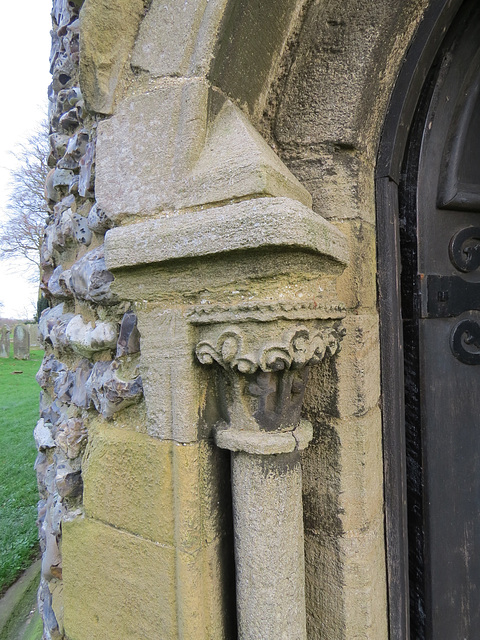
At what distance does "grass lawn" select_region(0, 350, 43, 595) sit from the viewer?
3016 mm

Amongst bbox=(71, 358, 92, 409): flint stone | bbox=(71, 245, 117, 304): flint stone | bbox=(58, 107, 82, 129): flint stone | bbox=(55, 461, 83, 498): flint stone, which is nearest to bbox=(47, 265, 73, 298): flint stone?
bbox=(71, 245, 117, 304): flint stone

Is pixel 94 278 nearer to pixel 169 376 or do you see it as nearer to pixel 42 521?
pixel 169 376

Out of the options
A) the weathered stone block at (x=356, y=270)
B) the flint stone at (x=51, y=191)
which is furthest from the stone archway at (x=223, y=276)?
the flint stone at (x=51, y=191)

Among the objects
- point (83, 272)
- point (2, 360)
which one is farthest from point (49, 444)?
point (2, 360)

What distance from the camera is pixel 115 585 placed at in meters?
1.19

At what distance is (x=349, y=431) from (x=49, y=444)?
1.30 metres

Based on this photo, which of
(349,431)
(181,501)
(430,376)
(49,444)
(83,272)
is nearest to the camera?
(181,501)

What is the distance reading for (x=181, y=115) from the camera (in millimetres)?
1084

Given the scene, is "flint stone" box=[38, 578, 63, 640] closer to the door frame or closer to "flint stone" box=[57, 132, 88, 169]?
the door frame

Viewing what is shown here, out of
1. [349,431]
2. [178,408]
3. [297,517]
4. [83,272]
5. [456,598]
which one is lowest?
[456,598]

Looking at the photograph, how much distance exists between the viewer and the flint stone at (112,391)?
3.88 ft

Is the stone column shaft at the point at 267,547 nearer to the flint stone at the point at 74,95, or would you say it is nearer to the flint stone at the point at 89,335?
the flint stone at the point at 89,335

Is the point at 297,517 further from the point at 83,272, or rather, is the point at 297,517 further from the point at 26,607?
the point at 26,607

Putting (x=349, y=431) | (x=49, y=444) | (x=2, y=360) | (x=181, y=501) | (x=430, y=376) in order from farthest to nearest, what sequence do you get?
(x=2, y=360)
(x=49, y=444)
(x=430, y=376)
(x=349, y=431)
(x=181, y=501)
